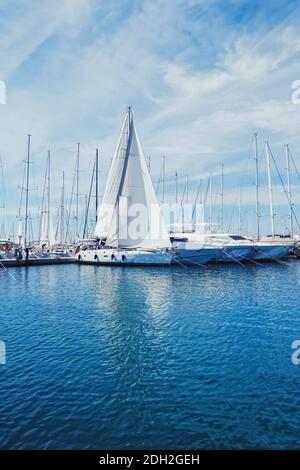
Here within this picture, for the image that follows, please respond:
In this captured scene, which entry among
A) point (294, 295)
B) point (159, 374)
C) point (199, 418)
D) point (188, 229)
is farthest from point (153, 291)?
point (188, 229)

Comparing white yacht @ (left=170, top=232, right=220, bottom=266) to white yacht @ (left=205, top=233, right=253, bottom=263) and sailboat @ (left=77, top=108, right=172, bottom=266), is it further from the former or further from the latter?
sailboat @ (left=77, top=108, right=172, bottom=266)

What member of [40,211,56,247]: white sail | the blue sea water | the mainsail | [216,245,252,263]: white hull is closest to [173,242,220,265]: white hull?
[216,245,252,263]: white hull

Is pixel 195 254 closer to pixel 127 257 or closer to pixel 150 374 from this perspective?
pixel 127 257

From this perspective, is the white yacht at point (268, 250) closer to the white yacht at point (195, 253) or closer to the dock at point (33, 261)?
the white yacht at point (195, 253)

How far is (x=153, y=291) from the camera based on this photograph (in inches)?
1249

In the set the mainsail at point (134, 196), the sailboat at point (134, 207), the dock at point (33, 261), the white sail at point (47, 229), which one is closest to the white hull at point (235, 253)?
the sailboat at point (134, 207)

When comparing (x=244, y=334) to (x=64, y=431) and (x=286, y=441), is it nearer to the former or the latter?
(x=286, y=441)

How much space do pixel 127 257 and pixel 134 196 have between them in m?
10.3

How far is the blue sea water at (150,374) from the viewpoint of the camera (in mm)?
8883

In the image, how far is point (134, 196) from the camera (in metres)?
52.3

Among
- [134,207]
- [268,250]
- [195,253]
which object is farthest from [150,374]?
[268,250]

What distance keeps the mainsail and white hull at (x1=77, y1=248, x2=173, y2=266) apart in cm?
158

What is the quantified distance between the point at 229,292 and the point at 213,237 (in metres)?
33.9

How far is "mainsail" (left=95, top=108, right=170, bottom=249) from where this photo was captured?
52.0 metres
